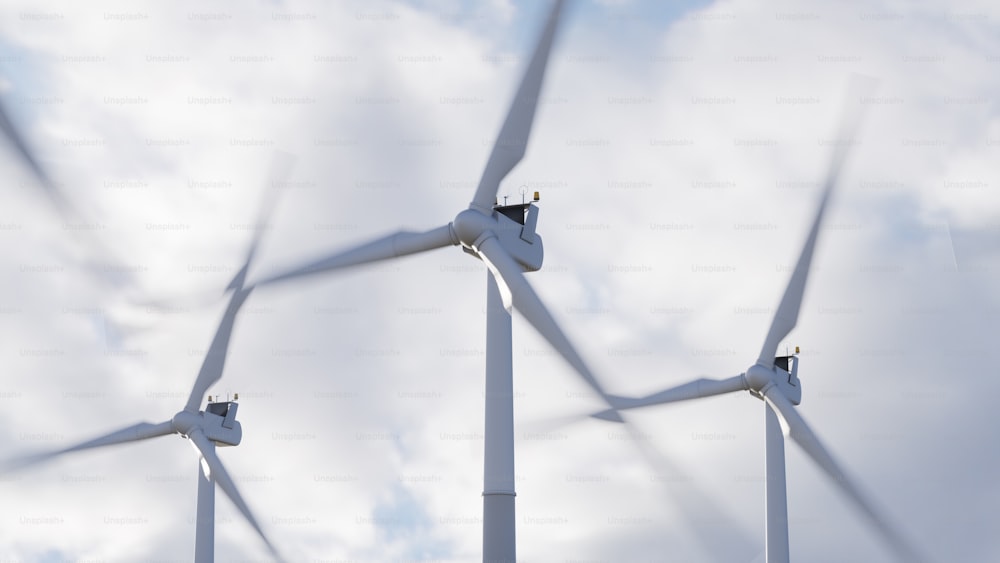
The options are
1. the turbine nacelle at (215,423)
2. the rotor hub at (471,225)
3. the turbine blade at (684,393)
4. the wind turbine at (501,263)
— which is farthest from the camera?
the turbine nacelle at (215,423)

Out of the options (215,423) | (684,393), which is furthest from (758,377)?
(215,423)

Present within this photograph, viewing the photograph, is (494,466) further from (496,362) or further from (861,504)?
(861,504)

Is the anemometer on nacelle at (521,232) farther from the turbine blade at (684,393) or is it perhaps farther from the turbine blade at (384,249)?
the turbine blade at (684,393)

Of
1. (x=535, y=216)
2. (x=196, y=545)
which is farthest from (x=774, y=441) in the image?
(x=196, y=545)

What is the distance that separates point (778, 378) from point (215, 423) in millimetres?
24110

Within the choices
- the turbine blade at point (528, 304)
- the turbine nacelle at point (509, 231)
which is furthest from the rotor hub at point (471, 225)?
the turbine blade at point (528, 304)

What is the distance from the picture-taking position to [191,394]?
54.4m

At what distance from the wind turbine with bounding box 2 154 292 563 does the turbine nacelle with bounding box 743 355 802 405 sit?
66.1 ft

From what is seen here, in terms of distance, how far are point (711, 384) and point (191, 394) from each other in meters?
21.8

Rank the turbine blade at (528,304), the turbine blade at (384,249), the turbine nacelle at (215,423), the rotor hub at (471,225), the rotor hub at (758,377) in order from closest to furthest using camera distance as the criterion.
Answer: the turbine blade at (528,304), the rotor hub at (471,225), the turbine blade at (384,249), the rotor hub at (758,377), the turbine nacelle at (215,423)

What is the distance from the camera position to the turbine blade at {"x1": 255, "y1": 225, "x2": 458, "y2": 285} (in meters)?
34.6

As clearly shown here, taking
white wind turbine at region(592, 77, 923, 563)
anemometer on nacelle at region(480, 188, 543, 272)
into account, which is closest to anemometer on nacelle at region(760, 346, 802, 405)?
white wind turbine at region(592, 77, 923, 563)

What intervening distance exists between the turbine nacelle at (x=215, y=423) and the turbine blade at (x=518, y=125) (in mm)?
24959

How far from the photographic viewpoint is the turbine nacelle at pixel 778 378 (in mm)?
51531
